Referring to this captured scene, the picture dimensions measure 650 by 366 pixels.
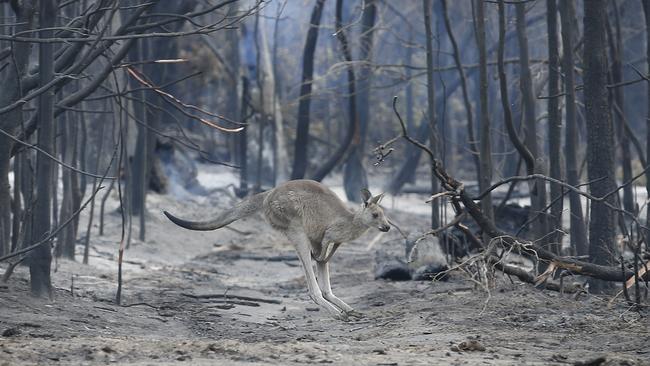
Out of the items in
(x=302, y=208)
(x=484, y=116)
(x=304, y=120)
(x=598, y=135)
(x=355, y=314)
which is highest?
(x=304, y=120)

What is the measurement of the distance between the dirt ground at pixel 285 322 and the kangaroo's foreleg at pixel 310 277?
183 millimetres

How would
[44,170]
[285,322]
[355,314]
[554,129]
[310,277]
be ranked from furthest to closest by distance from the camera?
1. [554,129]
2. [310,277]
3. [285,322]
4. [355,314]
5. [44,170]

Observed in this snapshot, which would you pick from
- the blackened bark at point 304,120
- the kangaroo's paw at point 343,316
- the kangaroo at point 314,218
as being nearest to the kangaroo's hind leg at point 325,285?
the kangaroo at point 314,218

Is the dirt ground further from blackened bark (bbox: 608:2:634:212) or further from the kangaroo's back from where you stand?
blackened bark (bbox: 608:2:634:212)

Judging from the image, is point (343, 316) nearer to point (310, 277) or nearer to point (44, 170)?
point (310, 277)

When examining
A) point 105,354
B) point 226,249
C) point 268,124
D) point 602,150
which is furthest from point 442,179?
point 268,124

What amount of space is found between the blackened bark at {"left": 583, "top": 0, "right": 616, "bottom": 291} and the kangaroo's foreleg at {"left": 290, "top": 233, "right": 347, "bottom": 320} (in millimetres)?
2713

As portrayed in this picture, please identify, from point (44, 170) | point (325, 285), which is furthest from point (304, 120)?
point (44, 170)

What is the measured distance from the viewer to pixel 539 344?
740 cm

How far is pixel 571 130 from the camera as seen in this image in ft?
36.9

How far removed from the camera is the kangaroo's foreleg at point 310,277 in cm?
1020

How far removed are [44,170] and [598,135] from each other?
5575 millimetres

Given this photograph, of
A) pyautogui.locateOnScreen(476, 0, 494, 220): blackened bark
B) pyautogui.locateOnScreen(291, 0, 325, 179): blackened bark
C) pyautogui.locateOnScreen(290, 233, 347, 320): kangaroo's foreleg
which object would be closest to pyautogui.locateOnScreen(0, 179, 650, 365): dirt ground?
pyautogui.locateOnScreen(290, 233, 347, 320): kangaroo's foreleg

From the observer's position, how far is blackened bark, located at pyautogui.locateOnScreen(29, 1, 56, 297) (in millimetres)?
8859
